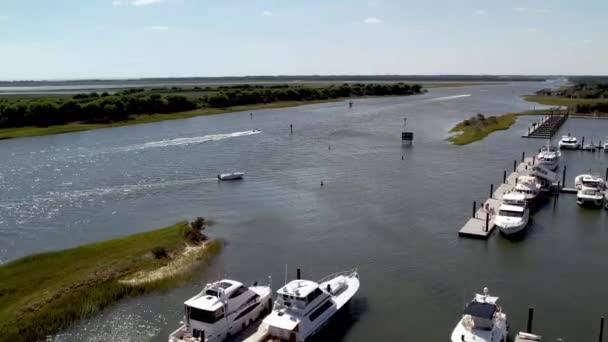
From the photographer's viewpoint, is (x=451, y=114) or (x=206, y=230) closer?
(x=206, y=230)

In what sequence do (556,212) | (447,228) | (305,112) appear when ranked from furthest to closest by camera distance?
(305,112) < (556,212) < (447,228)

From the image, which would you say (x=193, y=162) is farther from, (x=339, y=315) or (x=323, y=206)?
(x=339, y=315)

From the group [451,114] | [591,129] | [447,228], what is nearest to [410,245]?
[447,228]

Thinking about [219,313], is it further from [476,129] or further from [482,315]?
[476,129]

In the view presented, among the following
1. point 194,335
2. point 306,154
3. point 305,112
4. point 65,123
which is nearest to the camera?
point 194,335

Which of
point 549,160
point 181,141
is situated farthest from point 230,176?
point 549,160

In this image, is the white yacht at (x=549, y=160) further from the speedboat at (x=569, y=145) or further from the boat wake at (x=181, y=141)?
the boat wake at (x=181, y=141)

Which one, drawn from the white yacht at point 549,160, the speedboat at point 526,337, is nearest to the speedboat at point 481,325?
the speedboat at point 526,337
